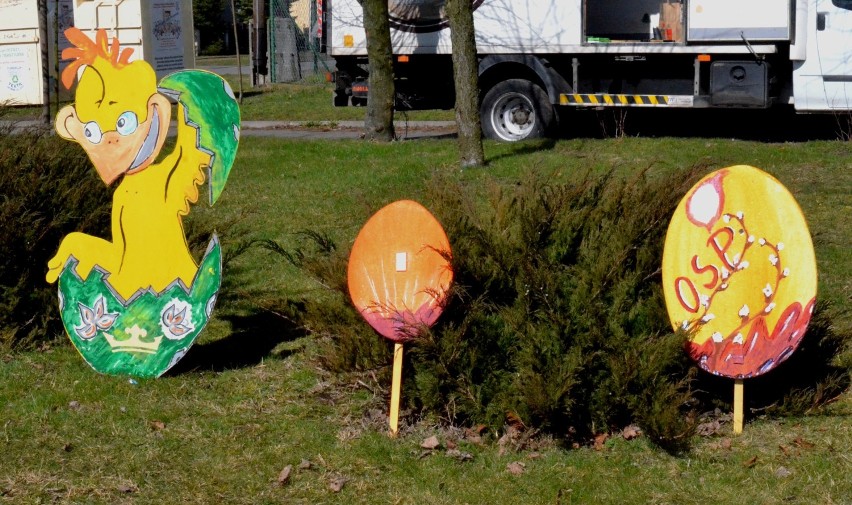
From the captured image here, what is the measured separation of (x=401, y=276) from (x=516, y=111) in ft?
30.2

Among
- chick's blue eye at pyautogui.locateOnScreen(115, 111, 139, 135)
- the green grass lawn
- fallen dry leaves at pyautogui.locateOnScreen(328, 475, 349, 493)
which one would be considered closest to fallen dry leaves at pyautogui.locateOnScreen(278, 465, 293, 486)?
the green grass lawn

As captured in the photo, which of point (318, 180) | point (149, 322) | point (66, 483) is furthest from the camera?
point (318, 180)

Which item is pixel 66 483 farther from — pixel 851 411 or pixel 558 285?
pixel 851 411

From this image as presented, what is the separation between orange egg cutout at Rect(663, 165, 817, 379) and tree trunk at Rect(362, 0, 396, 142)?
8.35 metres


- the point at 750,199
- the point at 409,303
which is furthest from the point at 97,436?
the point at 750,199

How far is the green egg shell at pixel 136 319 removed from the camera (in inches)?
229

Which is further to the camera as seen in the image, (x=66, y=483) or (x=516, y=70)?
(x=516, y=70)

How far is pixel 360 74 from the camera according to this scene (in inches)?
612

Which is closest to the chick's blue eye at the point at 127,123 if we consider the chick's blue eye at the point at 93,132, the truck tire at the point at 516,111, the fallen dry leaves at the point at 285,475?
the chick's blue eye at the point at 93,132

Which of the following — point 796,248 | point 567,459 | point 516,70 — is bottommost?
point 567,459

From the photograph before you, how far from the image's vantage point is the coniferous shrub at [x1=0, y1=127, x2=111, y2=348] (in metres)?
6.70

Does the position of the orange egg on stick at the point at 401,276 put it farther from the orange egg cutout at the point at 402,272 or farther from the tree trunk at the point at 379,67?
the tree trunk at the point at 379,67

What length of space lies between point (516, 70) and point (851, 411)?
951cm

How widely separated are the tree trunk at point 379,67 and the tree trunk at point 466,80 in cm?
219
